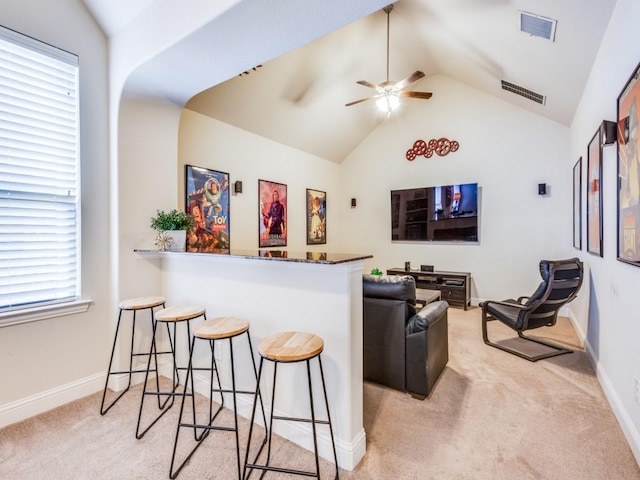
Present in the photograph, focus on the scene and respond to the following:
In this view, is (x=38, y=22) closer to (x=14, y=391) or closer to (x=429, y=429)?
(x=14, y=391)

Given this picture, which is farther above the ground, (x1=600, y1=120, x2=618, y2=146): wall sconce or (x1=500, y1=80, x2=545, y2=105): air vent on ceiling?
(x1=500, y1=80, x2=545, y2=105): air vent on ceiling

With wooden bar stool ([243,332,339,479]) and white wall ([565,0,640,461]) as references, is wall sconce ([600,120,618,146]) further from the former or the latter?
wooden bar stool ([243,332,339,479])

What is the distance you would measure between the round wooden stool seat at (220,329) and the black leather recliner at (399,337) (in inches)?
40.2

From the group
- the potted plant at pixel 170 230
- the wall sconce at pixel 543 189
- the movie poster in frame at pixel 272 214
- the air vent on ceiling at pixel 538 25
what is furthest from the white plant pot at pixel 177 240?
the wall sconce at pixel 543 189

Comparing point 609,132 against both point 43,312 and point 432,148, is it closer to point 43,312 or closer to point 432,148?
point 432,148

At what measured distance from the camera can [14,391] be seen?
6.97 feet

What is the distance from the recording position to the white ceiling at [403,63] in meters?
2.46

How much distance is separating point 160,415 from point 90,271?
1270 millimetres

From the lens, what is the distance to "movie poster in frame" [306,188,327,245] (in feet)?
18.5

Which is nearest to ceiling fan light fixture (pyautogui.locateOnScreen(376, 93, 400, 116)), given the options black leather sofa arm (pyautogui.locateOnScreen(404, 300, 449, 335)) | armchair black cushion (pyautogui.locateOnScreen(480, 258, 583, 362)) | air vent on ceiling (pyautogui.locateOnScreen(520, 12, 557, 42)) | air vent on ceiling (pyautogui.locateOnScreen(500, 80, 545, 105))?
air vent on ceiling (pyautogui.locateOnScreen(520, 12, 557, 42))

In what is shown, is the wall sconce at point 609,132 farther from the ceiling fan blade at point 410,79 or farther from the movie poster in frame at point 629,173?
the ceiling fan blade at point 410,79

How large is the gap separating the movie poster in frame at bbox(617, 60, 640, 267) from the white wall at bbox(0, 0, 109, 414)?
359 cm

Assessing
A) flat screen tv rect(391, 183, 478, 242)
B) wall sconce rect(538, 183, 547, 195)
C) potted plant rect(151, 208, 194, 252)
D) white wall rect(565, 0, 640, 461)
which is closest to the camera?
white wall rect(565, 0, 640, 461)

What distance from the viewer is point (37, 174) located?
220 cm
